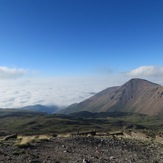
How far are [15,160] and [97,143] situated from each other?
10.9 m

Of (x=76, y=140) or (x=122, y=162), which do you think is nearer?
(x=122, y=162)

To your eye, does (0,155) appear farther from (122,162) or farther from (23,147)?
(122,162)

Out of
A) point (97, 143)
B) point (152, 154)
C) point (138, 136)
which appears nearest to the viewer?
point (152, 154)

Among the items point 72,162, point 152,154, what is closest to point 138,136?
point 152,154

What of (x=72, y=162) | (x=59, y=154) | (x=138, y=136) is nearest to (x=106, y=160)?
(x=72, y=162)

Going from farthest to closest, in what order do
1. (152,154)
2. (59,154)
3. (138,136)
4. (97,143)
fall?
1. (138,136)
2. (97,143)
3. (152,154)
4. (59,154)

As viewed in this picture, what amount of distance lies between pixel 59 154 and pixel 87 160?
2.87 metres

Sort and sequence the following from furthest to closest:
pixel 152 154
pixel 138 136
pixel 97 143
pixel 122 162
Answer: pixel 138 136, pixel 97 143, pixel 152 154, pixel 122 162

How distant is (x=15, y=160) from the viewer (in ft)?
53.1

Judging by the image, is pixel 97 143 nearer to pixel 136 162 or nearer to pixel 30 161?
pixel 136 162

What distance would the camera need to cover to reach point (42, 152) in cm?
1967

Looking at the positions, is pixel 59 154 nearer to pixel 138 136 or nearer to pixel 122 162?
pixel 122 162

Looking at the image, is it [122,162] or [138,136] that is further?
[138,136]

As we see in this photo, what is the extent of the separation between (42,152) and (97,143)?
732cm
